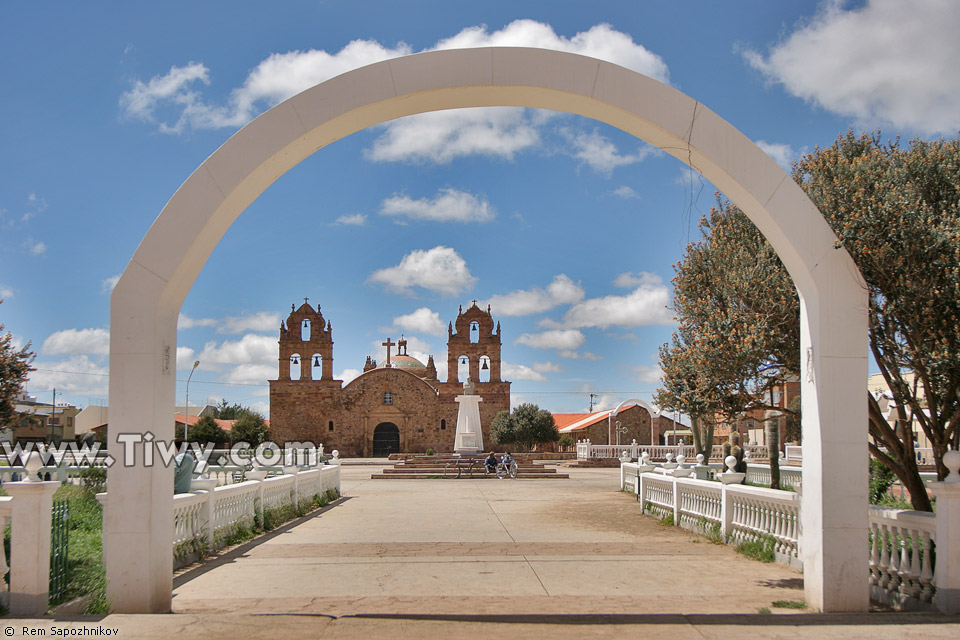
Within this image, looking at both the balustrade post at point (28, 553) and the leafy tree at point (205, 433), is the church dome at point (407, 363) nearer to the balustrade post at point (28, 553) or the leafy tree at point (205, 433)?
the leafy tree at point (205, 433)

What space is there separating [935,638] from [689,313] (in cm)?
507

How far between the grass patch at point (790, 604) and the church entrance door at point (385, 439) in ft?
147

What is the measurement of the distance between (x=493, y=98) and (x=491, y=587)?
4.65m

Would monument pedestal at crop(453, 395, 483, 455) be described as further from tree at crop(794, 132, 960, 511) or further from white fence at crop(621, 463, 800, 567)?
tree at crop(794, 132, 960, 511)

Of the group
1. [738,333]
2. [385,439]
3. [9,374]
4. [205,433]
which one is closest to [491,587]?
[738,333]

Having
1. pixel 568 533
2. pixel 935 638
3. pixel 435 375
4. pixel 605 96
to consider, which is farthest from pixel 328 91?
pixel 435 375

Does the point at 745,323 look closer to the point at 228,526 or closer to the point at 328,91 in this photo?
the point at 328,91

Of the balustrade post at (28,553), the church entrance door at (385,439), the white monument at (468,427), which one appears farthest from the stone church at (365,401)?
the balustrade post at (28,553)

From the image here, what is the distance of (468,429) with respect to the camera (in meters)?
33.8

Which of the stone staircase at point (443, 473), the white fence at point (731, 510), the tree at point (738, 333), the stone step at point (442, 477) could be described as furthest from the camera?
the stone staircase at point (443, 473)

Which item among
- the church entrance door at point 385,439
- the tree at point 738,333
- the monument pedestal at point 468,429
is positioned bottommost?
the church entrance door at point 385,439

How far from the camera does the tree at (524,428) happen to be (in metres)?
46.2

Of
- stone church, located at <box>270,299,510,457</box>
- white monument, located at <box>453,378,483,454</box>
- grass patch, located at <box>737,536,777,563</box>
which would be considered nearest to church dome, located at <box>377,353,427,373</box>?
stone church, located at <box>270,299,510,457</box>

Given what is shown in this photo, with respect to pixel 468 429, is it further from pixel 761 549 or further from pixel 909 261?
pixel 909 261
